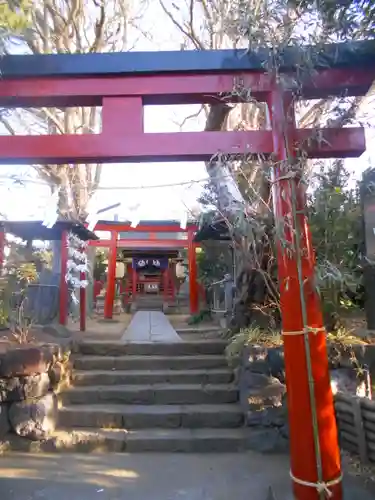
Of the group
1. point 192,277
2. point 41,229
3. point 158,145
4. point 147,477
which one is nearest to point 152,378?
point 147,477

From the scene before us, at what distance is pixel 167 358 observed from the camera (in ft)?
20.3

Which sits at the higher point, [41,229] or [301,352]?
[41,229]

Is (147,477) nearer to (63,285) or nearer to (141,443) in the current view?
(141,443)

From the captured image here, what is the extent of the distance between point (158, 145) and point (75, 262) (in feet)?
21.8

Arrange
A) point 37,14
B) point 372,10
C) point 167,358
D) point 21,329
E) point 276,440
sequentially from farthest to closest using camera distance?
point 37,14
point 167,358
point 21,329
point 276,440
point 372,10

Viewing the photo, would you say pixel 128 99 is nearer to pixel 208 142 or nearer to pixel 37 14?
pixel 208 142

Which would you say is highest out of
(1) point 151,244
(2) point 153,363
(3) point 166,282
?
(1) point 151,244

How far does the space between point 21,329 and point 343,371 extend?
13.9 feet

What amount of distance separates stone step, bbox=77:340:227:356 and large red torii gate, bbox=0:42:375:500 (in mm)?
3522

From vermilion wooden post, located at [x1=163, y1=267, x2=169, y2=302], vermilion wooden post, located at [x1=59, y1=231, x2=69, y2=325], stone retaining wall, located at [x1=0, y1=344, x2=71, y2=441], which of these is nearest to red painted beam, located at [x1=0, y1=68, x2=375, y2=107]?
stone retaining wall, located at [x1=0, y1=344, x2=71, y2=441]

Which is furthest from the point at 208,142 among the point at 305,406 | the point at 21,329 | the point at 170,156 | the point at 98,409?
the point at 21,329

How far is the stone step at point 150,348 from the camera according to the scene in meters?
6.45

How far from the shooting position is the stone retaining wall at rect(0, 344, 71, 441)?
15.5 ft

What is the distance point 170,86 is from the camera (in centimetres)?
351
